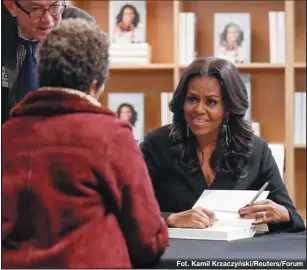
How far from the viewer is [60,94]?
3.88ft

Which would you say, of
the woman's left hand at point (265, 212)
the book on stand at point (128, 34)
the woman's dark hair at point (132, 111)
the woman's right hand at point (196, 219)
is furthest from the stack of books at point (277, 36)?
the woman's right hand at point (196, 219)

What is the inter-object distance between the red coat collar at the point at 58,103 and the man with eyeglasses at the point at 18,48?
0.25m

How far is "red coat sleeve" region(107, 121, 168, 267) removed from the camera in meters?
1.14

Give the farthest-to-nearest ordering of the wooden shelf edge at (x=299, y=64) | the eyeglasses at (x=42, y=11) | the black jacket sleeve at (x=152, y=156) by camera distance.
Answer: the wooden shelf edge at (x=299, y=64) → the black jacket sleeve at (x=152, y=156) → the eyeglasses at (x=42, y=11)

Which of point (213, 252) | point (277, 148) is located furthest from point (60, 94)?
point (277, 148)

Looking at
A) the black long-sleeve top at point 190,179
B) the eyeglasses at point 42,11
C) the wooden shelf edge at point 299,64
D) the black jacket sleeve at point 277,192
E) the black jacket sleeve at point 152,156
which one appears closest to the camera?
the eyeglasses at point 42,11

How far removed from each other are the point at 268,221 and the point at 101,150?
58 centimetres

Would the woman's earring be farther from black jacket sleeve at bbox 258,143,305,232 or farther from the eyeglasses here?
the eyeglasses

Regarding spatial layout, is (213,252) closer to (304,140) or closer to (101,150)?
(101,150)

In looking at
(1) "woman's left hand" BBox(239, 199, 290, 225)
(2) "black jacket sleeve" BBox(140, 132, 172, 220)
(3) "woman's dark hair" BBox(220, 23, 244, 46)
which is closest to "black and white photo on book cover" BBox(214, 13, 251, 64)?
(3) "woman's dark hair" BBox(220, 23, 244, 46)

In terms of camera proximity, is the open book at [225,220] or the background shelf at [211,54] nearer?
the open book at [225,220]

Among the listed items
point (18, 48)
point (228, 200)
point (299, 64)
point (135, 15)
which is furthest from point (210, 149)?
point (135, 15)

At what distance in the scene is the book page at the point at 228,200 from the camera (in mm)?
1521

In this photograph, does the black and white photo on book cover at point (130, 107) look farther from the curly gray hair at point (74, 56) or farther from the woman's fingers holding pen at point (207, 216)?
the curly gray hair at point (74, 56)
